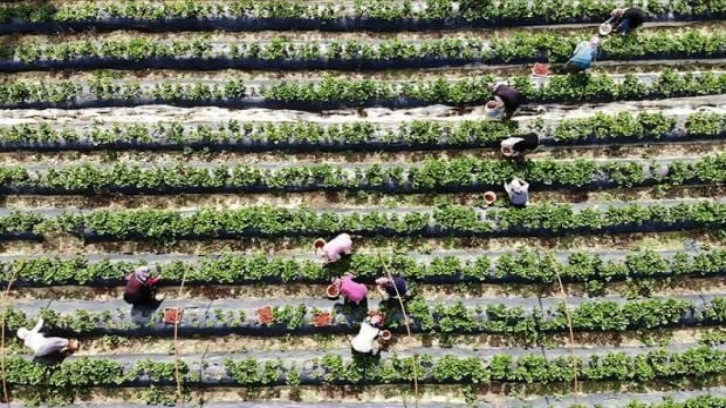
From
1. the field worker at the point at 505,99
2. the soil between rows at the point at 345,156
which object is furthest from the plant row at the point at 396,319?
the field worker at the point at 505,99

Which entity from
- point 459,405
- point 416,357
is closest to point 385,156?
point 416,357

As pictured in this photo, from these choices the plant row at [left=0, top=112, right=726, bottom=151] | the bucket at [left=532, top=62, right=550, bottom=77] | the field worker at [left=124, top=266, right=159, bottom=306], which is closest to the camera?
the field worker at [left=124, top=266, right=159, bottom=306]

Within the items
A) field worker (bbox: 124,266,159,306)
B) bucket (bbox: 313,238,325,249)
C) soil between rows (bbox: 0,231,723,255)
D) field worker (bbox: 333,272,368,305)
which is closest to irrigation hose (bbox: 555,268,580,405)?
soil between rows (bbox: 0,231,723,255)

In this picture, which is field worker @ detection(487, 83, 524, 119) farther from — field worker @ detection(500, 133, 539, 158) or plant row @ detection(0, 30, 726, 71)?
plant row @ detection(0, 30, 726, 71)

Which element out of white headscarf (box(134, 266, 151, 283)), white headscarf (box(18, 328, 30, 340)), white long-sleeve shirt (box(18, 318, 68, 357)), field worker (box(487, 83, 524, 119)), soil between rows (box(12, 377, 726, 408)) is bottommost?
soil between rows (box(12, 377, 726, 408))

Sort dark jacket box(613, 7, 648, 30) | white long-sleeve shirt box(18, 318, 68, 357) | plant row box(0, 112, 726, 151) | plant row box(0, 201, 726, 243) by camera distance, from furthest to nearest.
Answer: dark jacket box(613, 7, 648, 30)
plant row box(0, 112, 726, 151)
plant row box(0, 201, 726, 243)
white long-sleeve shirt box(18, 318, 68, 357)

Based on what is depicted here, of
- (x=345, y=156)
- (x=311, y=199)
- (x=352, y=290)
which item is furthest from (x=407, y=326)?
(x=345, y=156)

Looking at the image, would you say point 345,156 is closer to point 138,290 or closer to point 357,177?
point 357,177
